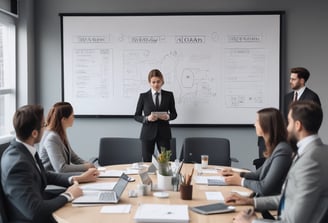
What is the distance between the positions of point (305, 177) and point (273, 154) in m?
0.77

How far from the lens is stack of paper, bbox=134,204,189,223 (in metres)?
2.12

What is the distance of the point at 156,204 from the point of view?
8.01 ft

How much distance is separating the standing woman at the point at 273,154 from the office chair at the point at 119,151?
1740mm

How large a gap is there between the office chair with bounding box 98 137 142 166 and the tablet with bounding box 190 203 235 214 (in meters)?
2.10

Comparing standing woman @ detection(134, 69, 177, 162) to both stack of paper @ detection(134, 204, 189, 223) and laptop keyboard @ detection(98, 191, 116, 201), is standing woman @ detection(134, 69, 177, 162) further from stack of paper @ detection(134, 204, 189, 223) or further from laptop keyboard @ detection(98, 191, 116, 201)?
stack of paper @ detection(134, 204, 189, 223)

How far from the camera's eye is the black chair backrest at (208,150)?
4414 millimetres

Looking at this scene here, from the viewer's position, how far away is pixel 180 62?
5.23 metres

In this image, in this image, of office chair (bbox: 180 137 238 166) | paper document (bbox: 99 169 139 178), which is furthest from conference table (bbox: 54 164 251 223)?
office chair (bbox: 180 137 238 166)

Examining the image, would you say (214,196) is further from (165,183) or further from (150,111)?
(150,111)

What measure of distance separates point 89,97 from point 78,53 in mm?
579

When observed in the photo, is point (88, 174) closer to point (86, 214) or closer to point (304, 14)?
point (86, 214)

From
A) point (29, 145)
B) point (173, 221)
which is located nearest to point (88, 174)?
point (29, 145)

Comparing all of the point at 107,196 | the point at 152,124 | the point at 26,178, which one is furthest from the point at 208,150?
the point at 26,178

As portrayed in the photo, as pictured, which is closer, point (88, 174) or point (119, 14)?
point (88, 174)
